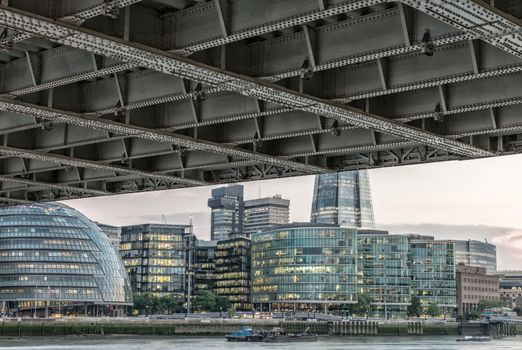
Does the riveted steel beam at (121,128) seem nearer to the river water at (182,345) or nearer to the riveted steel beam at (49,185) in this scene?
the riveted steel beam at (49,185)

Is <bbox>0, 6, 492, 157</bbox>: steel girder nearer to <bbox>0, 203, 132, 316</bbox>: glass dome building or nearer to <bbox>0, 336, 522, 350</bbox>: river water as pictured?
<bbox>0, 336, 522, 350</bbox>: river water

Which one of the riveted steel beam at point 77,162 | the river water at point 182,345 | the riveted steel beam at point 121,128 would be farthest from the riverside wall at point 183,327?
the riveted steel beam at point 121,128

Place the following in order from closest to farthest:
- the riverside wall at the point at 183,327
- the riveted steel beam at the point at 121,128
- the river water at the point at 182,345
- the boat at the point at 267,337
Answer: the riveted steel beam at the point at 121,128, the river water at the point at 182,345, the boat at the point at 267,337, the riverside wall at the point at 183,327

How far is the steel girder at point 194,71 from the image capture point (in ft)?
57.6

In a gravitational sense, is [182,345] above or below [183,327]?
below

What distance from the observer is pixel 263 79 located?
21.6 metres

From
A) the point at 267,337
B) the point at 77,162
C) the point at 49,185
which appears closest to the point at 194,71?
the point at 77,162

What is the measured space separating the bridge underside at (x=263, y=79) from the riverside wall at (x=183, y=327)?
123 m

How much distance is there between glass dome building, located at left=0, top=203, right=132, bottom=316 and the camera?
182500 mm

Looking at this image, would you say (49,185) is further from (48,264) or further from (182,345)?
(48,264)

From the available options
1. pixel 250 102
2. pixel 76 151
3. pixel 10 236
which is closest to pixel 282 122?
pixel 250 102

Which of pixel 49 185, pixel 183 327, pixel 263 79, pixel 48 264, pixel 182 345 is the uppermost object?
pixel 48 264

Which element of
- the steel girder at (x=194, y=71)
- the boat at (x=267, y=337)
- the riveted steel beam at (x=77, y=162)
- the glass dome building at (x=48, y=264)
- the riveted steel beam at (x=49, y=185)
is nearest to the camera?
the steel girder at (x=194, y=71)

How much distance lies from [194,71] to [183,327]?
153 m
